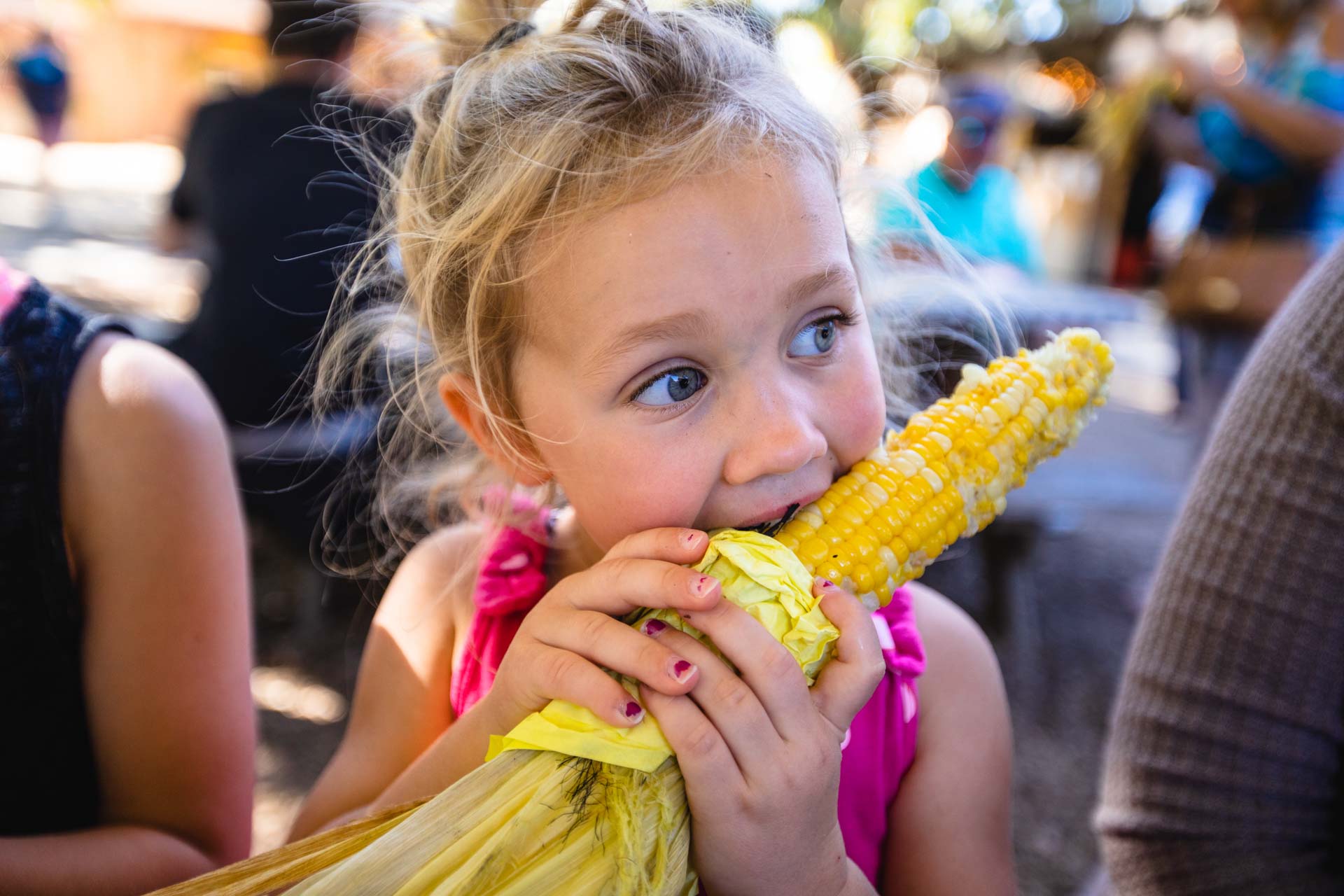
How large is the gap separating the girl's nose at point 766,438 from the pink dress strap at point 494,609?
481 mm

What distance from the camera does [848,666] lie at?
1012 mm

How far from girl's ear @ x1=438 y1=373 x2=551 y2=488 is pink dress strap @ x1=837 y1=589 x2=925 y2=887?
1.78 ft

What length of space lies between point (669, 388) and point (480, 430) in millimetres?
394

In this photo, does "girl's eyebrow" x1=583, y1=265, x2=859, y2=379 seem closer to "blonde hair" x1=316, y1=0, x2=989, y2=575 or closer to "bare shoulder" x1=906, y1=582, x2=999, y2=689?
"blonde hair" x1=316, y1=0, x2=989, y2=575

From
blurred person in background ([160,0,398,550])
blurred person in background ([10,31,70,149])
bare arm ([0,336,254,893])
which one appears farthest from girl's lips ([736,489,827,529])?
blurred person in background ([10,31,70,149])

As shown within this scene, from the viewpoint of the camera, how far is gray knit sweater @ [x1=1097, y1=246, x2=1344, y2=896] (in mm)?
1233

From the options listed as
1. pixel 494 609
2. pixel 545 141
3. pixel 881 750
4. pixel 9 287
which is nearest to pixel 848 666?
pixel 881 750

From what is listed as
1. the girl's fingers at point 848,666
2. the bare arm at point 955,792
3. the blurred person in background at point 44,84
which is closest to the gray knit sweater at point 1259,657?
the bare arm at point 955,792

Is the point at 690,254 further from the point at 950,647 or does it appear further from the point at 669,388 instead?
the point at 950,647

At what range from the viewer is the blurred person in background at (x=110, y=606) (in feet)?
4.05

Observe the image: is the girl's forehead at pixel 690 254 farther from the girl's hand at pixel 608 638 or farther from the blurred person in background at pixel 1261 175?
the blurred person in background at pixel 1261 175

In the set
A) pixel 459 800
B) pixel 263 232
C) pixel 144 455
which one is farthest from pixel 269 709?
pixel 459 800

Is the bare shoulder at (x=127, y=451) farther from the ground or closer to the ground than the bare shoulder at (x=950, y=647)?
farther from the ground

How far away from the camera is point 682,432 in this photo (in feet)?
3.67
